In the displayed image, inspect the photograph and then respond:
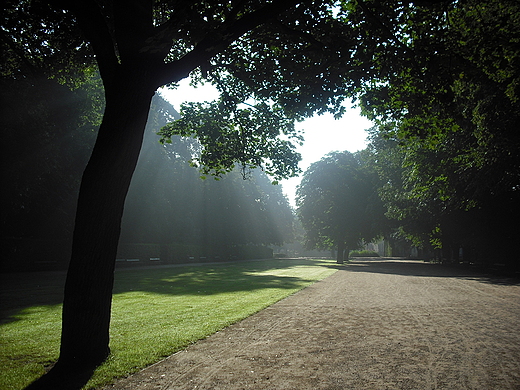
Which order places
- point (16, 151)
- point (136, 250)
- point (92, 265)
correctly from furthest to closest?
point (136, 250), point (16, 151), point (92, 265)

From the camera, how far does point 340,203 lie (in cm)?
4469

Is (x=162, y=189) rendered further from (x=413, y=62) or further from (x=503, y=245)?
(x=413, y=62)

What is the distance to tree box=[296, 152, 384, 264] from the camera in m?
44.0

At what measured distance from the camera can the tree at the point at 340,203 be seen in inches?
1734

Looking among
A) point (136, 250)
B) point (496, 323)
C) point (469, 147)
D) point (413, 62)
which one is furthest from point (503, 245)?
point (136, 250)

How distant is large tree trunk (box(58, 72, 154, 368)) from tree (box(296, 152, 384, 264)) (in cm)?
3952

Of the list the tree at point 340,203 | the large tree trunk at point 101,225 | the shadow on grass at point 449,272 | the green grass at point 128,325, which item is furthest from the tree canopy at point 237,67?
the tree at point 340,203

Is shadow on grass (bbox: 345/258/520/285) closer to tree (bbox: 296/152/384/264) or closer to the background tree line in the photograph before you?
the background tree line

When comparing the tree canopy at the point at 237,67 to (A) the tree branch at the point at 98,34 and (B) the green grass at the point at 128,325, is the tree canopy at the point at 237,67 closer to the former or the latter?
(A) the tree branch at the point at 98,34

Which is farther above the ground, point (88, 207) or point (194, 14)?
point (194, 14)

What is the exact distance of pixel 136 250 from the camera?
32.0m

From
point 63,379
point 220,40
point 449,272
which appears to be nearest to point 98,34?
point 220,40

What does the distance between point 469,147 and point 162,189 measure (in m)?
24.8

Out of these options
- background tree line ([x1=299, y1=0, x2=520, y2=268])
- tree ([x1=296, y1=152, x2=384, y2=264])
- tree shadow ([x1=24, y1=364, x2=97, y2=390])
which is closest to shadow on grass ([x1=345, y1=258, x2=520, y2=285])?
background tree line ([x1=299, y1=0, x2=520, y2=268])
